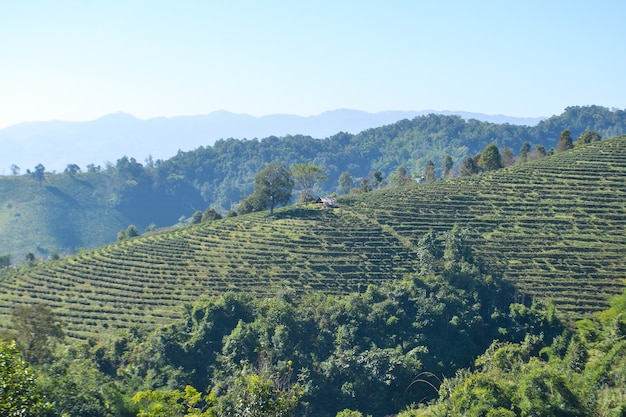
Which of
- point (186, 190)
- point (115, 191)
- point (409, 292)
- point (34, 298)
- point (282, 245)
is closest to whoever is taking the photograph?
point (409, 292)

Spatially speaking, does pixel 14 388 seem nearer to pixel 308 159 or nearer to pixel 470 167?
pixel 470 167

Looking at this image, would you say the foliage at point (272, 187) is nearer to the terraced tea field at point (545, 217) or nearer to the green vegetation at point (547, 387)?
the terraced tea field at point (545, 217)

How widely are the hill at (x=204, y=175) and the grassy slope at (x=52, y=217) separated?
0.70 feet

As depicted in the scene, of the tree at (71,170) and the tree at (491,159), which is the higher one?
the tree at (491,159)

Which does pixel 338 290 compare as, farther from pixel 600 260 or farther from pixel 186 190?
pixel 186 190

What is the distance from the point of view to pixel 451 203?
52.3 meters

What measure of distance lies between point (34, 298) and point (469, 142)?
157058 millimetres

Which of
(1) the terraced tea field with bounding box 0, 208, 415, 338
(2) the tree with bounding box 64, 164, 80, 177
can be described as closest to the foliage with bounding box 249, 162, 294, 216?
(1) the terraced tea field with bounding box 0, 208, 415, 338

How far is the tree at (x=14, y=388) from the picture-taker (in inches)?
464

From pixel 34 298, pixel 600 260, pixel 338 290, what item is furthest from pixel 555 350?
pixel 34 298

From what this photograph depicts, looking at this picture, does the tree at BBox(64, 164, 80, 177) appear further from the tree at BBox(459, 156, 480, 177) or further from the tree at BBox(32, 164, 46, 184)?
the tree at BBox(459, 156, 480, 177)

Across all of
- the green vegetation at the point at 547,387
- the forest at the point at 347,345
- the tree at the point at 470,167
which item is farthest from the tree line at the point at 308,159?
the green vegetation at the point at 547,387

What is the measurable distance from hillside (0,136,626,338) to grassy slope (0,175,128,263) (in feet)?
188

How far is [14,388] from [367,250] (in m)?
35.8
